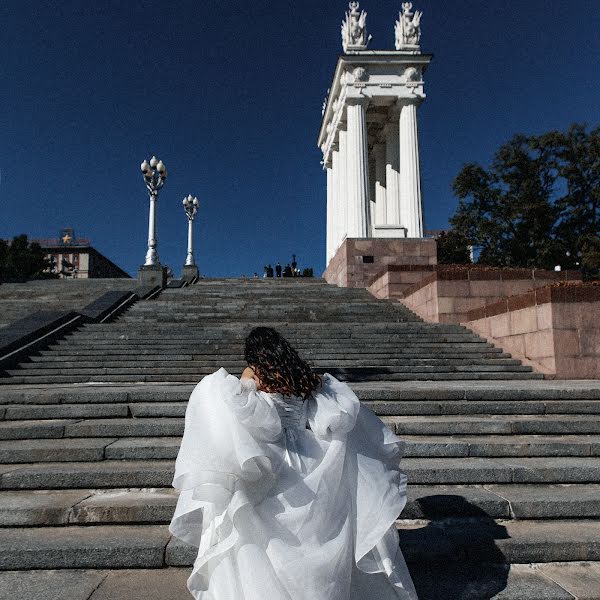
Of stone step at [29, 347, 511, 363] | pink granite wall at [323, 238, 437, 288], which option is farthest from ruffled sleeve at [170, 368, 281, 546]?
pink granite wall at [323, 238, 437, 288]

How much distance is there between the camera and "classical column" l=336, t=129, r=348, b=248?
23.3 m

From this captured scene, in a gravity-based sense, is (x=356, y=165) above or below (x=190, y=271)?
above

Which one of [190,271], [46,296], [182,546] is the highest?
[190,271]

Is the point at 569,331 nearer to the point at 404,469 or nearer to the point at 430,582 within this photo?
the point at 404,469

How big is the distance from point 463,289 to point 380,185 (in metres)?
15.5

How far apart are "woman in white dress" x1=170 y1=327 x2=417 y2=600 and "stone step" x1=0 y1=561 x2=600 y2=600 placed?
0.60 metres

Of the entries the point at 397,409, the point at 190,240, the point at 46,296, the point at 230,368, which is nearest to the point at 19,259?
the point at 190,240

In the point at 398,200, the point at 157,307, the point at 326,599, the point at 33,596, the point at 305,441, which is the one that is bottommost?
the point at 33,596

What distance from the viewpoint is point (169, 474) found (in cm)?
397

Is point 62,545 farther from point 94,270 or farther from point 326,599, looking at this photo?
point 94,270

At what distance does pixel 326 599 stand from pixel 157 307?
39.4ft

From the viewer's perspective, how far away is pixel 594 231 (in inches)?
1264

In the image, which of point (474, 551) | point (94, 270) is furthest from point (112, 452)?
point (94, 270)

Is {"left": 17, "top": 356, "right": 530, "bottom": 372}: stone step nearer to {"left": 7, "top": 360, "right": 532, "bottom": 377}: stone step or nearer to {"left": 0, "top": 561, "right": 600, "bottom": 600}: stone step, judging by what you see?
{"left": 7, "top": 360, "right": 532, "bottom": 377}: stone step
